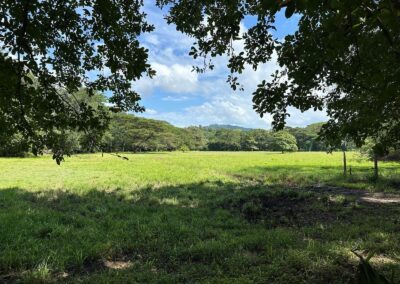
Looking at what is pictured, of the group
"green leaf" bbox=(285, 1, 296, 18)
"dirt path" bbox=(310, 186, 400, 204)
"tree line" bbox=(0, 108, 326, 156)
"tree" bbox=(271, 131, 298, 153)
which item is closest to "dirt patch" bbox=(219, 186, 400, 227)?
"dirt path" bbox=(310, 186, 400, 204)

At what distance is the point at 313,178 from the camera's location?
88.3 feet

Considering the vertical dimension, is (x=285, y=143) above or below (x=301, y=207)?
above

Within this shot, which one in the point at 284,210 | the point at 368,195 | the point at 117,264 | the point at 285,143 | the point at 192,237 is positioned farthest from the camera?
the point at 285,143

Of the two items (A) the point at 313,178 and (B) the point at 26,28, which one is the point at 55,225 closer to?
(B) the point at 26,28

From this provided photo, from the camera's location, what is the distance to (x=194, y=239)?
9703 millimetres

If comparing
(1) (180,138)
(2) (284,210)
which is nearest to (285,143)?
(1) (180,138)

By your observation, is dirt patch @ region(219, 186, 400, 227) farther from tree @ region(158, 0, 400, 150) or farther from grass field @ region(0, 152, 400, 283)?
tree @ region(158, 0, 400, 150)

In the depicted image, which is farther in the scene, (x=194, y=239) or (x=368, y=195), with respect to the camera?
(x=368, y=195)

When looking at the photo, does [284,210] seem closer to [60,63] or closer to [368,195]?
[368,195]

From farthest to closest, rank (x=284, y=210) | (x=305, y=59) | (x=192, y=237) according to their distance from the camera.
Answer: (x=284, y=210), (x=192, y=237), (x=305, y=59)

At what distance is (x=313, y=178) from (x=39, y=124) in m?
23.7

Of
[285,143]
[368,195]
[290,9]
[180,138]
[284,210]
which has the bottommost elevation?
[284,210]

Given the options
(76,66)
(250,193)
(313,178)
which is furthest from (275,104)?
(313,178)

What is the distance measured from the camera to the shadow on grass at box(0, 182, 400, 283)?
7.04 meters
